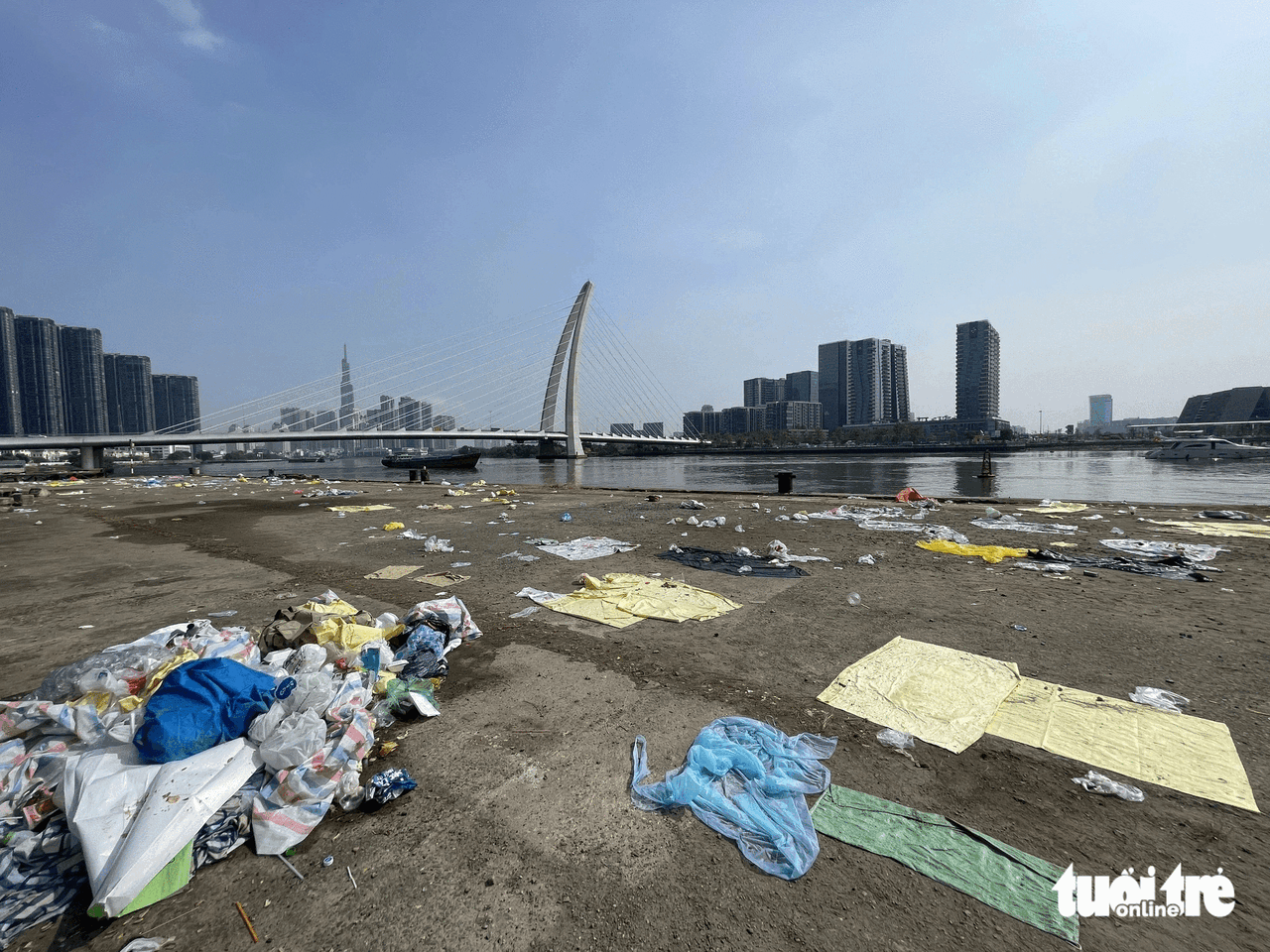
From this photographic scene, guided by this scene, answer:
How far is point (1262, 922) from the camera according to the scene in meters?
1.91

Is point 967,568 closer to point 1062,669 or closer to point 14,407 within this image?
point 1062,669

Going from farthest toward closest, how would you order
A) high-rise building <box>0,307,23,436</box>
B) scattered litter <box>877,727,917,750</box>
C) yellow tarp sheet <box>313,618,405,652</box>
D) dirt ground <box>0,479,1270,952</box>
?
high-rise building <box>0,307,23,436</box>, yellow tarp sheet <box>313,618,405,652</box>, scattered litter <box>877,727,917,750</box>, dirt ground <box>0,479,1270,952</box>

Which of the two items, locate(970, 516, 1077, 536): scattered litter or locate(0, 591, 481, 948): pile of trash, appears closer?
locate(0, 591, 481, 948): pile of trash

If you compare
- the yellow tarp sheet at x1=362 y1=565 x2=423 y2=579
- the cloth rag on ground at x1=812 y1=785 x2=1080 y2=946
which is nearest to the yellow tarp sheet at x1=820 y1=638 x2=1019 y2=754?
the cloth rag on ground at x1=812 y1=785 x2=1080 y2=946

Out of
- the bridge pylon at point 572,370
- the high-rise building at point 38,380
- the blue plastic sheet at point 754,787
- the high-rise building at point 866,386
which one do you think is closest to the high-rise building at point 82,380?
the high-rise building at point 38,380

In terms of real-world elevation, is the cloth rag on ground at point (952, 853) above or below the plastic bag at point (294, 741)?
below

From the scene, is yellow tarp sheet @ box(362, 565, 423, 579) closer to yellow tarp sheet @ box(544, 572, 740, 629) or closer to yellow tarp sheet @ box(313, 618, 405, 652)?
yellow tarp sheet @ box(544, 572, 740, 629)

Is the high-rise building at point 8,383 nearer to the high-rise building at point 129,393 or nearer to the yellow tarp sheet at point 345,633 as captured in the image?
the high-rise building at point 129,393

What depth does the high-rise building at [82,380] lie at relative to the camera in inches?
4262

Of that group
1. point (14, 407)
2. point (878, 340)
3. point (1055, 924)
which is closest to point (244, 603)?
point (1055, 924)

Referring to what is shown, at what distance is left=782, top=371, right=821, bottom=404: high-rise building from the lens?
17225 cm

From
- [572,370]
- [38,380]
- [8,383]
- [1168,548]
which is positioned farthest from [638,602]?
[38,380]

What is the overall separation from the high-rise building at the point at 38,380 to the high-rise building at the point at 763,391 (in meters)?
178

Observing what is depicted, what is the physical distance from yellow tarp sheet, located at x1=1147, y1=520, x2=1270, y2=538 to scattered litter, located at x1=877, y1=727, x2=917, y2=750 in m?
10.3
